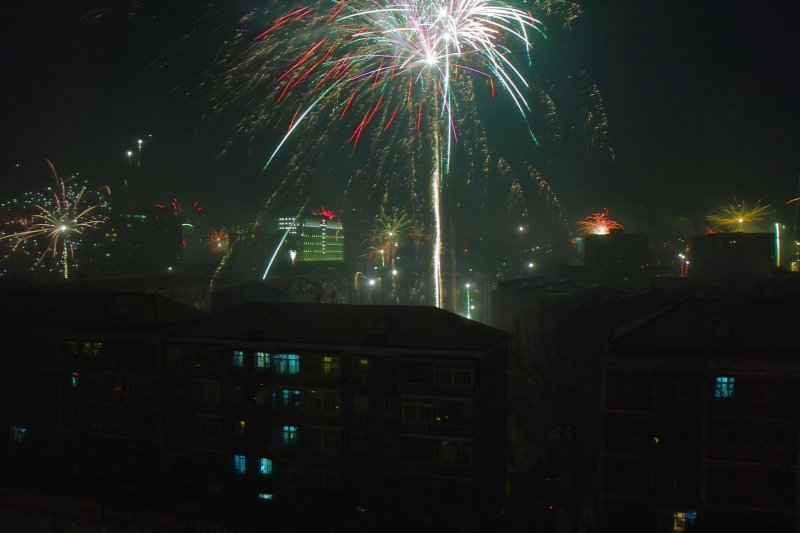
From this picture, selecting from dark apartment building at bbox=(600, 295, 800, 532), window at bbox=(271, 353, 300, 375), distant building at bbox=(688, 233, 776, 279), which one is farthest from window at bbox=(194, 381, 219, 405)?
distant building at bbox=(688, 233, 776, 279)

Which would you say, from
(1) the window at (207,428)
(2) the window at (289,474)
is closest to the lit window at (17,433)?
(1) the window at (207,428)

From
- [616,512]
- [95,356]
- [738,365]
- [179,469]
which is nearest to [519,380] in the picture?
[616,512]

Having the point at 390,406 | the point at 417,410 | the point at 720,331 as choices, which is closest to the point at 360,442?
the point at 390,406

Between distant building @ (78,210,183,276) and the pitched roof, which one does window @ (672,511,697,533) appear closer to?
the pitched roof

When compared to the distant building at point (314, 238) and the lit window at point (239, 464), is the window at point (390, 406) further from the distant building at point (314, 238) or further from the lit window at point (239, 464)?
the distant building at point (314, 238)

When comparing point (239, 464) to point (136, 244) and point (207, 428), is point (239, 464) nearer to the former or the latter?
point (207, 428)
